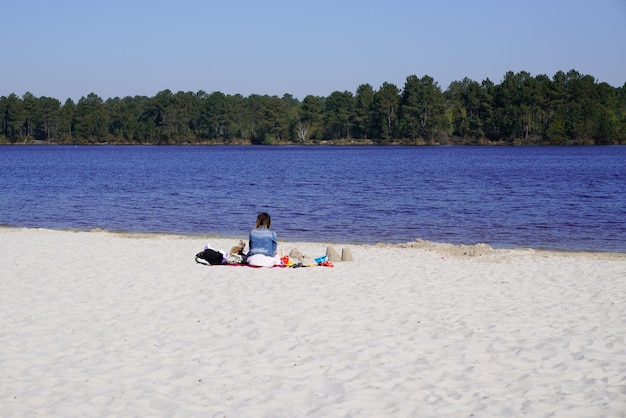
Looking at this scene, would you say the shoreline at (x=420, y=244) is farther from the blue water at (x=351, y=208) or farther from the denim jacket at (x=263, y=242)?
the denim jacket at (x=263, y=242)

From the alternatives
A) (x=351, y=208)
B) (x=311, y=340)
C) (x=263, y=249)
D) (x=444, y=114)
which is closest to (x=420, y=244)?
(x=263, y=249)

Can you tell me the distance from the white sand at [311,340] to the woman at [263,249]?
0.59 metres

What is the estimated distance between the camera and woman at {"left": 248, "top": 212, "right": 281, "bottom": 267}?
47.9 feet

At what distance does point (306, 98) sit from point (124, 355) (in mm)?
175997

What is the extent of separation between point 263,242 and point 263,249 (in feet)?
0.50

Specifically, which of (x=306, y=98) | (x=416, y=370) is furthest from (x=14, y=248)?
(x=306, y=98)

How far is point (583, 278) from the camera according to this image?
539 inches

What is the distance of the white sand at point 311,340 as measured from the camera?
7.05 meters

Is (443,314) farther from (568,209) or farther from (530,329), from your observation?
(568,209)

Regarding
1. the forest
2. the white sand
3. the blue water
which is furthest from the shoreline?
the forest

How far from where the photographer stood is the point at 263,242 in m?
14.7

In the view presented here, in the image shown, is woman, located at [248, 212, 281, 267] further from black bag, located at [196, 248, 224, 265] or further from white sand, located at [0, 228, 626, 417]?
black bag, located at [196, 248, 224, 265]

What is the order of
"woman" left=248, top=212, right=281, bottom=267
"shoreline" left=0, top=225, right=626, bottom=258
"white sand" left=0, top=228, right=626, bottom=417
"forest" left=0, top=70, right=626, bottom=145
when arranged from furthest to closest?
"forest" left=0, top=70, right=626, bottom=145
"shoreline" left=0, top=225, right=626, bottom=258
"woman" left=248, top=212, right=281, bottom=267
"white sand" left=0, top=228, right=626, bottom=417

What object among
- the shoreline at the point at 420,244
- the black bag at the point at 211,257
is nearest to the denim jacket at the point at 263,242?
the black bag at the point at 211,257
